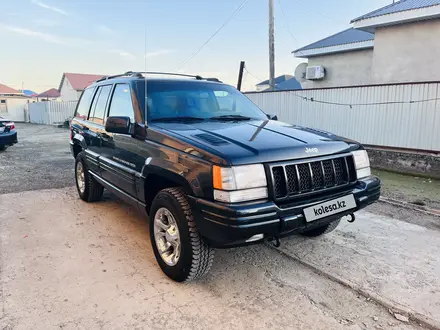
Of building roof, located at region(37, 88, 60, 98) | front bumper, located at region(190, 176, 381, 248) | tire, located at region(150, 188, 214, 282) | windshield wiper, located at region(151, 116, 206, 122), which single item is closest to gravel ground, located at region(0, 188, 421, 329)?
tire, located at region(150, 188, 214, 282)

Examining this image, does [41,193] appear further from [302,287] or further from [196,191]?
[302,287]

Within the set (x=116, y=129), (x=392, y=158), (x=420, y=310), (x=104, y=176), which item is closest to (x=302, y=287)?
(x=420, y=310)

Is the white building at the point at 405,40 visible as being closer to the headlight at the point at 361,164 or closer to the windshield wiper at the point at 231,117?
the headlight at the point at 361,164

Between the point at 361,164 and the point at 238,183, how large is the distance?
1.51 m

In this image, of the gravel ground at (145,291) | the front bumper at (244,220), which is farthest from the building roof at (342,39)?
the front bumper at (244,220)

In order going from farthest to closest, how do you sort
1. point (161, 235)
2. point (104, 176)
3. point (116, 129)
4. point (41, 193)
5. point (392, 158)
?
point (392, 158) < point (41, 193) < point (104, 176) < point (116, 129) < point (161, 235)

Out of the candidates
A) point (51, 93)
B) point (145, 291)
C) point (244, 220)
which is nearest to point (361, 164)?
point (244, 220)

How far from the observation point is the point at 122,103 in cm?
386

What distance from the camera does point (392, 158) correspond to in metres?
7.86

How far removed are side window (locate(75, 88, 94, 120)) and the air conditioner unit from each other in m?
11.9

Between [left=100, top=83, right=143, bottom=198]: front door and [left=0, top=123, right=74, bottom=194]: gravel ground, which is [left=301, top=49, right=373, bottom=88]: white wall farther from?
[left=100, top=83, right=143, bottom=198]: front door

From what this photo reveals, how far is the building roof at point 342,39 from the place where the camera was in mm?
14055

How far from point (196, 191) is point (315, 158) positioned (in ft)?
3.45

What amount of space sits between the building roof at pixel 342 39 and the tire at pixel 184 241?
43.9 feet
